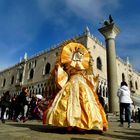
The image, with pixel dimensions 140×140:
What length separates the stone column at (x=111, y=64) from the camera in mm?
13484

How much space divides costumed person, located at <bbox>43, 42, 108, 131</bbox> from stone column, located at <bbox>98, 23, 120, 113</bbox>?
8499 millimetres

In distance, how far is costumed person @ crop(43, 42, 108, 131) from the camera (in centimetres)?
430

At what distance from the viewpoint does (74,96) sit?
15.0ft

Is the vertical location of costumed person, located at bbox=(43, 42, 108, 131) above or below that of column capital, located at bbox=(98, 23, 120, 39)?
below

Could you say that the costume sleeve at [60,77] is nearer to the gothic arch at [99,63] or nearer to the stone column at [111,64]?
the stone column at [111,64]

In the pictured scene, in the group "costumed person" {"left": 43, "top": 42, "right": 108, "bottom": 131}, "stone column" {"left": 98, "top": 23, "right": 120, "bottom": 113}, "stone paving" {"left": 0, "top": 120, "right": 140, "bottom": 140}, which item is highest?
"stone column" {"left": 98, "top": 23, "right": 120, "bottom": 113}

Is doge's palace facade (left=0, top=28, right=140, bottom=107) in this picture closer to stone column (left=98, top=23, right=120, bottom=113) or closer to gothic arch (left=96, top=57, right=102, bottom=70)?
gothic arch (left=96, top=57, right=102, bottom=70)

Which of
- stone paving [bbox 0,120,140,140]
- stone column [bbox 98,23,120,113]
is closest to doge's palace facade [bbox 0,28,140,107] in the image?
stone column [bbox 98,23,120,113]

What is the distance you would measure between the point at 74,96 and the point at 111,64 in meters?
9.76

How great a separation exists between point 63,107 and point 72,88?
1.60 ft

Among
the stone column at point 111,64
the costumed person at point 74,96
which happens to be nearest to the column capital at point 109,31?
the stone column at point 111,64

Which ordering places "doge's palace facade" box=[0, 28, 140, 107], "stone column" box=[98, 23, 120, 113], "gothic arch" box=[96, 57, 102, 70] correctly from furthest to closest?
"gothic arch" box=[96, 57, 102, 70]
"doge's palace facade" box=[0, 28, 140, 107]
"stone column" box=[98, 23, 120, 113]

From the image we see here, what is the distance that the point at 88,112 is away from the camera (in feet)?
14.3

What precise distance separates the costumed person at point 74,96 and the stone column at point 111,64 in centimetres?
850
